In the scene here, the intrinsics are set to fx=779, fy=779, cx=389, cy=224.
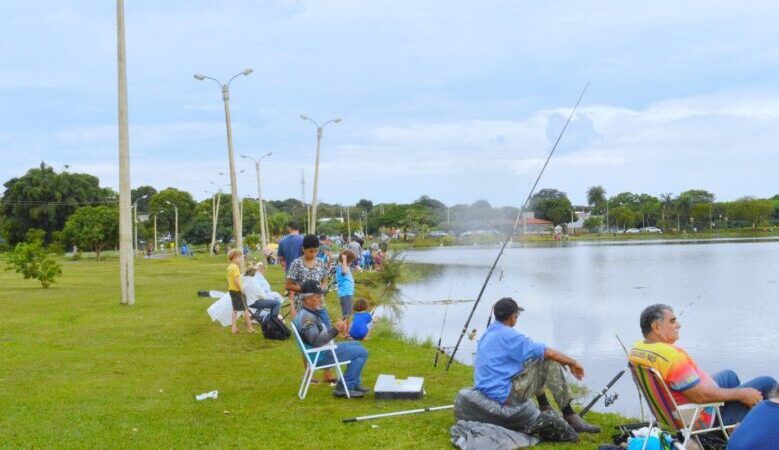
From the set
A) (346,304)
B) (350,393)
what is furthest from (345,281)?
(350,393)

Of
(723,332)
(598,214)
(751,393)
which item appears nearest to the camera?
(751,393)

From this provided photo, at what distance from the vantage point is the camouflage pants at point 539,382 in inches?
259

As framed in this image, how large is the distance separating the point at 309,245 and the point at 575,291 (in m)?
19.0

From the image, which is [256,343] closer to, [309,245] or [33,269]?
[309,245]

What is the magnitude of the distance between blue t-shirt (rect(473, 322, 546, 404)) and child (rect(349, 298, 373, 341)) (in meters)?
5.91

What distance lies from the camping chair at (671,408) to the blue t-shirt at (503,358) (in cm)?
93

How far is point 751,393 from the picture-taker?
18.6 ft

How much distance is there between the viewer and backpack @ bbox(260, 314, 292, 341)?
12.7 metres

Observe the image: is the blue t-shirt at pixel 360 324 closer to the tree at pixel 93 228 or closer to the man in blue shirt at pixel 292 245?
the man in blue shirt at pixel 292 245

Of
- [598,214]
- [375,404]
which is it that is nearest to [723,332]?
[375,404]

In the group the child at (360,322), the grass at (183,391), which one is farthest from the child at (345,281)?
the grass at (183,391)

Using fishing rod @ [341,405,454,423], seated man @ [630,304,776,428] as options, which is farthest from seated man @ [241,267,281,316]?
seated man @ [630,304,776,428]

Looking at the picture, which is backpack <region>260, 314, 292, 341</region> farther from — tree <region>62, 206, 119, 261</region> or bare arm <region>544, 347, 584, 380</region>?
tree <region>62, 206, 119, 261</region>

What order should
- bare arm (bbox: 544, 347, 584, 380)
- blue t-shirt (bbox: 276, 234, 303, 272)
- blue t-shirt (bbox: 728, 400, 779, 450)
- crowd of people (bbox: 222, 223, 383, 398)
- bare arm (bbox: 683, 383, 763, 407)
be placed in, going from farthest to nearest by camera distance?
blue t-shirt (bbox: 276, 234, 303, 272), crowd of people (bbox: 222, 223, 383, 398), bare arm (bbox: 544, 347, 584, 380), bare arm (bbox: 683, 383, 763, 407), blue t-shirt (bbox: 728, 400, 779, 450)
